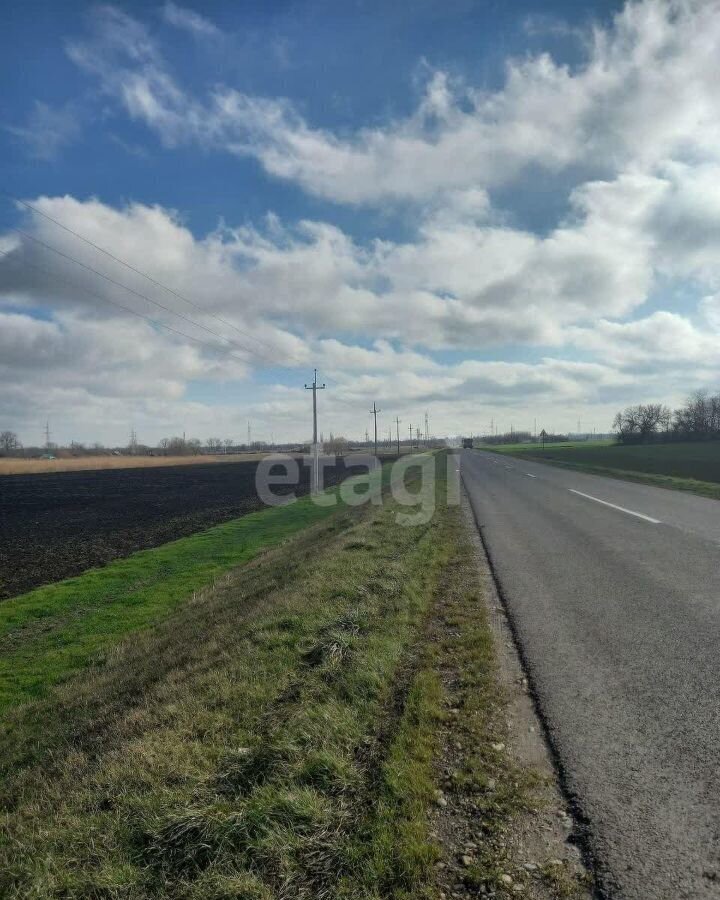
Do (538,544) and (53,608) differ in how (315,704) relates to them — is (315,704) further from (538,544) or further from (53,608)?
(53,608)

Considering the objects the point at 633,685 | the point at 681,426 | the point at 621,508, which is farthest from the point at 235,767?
the point at 681,426

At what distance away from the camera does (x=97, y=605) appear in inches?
493

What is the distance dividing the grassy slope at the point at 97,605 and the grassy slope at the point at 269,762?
1.55 metres

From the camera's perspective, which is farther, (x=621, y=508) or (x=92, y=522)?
(x=92, y=522)

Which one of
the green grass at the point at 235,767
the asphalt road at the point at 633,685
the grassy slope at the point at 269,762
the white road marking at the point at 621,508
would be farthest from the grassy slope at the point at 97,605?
the white road marking at the point at 621,508

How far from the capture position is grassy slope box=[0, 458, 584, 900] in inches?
115

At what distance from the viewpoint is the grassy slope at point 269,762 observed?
2.93 m

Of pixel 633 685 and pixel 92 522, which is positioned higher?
pixel 633 685

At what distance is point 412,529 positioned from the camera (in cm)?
1409

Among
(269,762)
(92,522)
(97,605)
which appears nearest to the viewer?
(269,762)

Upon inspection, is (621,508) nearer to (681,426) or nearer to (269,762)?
(269,762)

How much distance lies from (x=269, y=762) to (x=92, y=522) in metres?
25.5

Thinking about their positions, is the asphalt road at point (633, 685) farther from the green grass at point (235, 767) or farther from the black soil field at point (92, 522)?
the black soil field at point (92, 522)

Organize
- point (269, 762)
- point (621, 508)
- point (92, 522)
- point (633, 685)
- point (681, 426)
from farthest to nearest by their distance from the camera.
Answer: point (681, 426), point (92, 522), point (621, 508), point (633, 685), point (269, 762)
